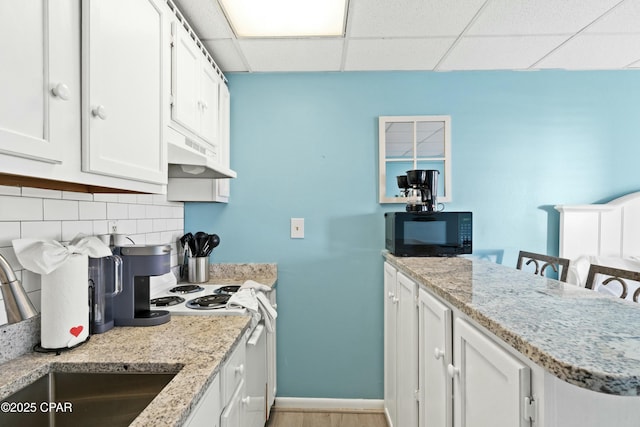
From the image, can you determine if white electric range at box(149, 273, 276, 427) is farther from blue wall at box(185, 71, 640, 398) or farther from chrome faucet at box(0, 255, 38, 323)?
chrome faucet at box(0, 255, 38, 323)

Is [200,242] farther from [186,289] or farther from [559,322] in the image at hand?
[559,322]

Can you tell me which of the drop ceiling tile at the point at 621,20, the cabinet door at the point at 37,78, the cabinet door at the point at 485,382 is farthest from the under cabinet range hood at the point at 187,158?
the drop ceiling tile at the point at 621,20

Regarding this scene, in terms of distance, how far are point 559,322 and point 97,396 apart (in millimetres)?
1192

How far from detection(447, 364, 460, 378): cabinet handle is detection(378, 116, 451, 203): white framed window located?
1.36 m

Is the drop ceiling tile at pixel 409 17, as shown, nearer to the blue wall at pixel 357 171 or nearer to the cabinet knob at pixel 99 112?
the blue wall at pixel 357 171

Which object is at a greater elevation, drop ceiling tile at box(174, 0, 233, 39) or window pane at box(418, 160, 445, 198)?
drop ceiling tile at box(174, 0, 233, 39)

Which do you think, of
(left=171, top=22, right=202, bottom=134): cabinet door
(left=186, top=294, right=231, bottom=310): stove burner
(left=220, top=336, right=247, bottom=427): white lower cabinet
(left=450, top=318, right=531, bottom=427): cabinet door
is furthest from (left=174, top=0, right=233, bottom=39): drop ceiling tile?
(left=450, top=318, right=531, bottom=427): cabinet door

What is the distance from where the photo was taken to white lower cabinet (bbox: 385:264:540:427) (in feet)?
2.39

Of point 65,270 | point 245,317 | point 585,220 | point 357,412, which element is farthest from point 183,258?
point 585,220

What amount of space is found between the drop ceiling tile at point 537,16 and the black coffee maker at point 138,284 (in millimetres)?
1836

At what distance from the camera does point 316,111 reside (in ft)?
7.61

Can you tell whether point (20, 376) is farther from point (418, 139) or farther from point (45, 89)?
point (418, 139)

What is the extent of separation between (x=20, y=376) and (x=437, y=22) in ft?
6.94

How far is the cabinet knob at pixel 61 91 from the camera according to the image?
2.52 ft
